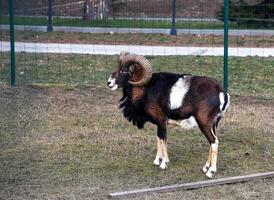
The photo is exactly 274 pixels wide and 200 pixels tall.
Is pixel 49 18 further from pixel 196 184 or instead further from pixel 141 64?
pixel 196 184

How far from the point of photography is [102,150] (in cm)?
840

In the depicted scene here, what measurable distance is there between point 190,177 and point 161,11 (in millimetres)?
15036

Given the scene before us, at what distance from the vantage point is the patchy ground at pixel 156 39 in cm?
1870

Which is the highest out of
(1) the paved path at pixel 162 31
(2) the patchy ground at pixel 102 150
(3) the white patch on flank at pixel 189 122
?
(3) the white patch on flank at pixel 189 122

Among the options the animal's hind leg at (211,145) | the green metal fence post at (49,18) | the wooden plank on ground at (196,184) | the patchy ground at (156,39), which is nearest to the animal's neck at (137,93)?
the animal's hind leg at (211,145)

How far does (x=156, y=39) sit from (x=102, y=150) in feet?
37.8

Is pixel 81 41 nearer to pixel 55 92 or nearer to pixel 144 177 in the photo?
pixel 55 92

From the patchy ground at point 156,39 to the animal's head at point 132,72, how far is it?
33.7 feet

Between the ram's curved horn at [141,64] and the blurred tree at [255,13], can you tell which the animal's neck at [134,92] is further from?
the blurred tree at [255,13]

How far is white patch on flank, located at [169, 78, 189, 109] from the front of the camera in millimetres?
7312

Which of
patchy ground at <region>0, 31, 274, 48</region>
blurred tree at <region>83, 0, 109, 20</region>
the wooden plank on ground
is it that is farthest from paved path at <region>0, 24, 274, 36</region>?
the wooden plank on ground

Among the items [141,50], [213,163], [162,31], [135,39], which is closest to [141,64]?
[213,163]

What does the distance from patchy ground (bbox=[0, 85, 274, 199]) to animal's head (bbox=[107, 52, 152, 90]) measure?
88 cm

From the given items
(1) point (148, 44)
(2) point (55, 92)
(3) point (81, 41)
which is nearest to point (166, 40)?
(1) point (148, 44)
